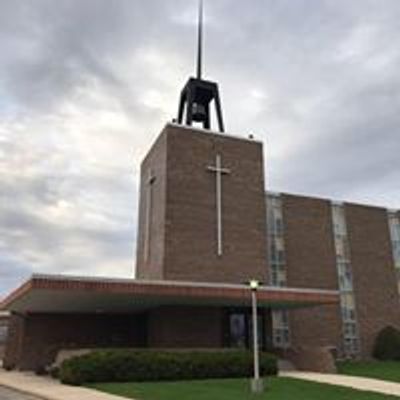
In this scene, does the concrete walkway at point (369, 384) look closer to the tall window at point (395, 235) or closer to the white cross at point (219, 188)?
the white cross at point (219, 188)

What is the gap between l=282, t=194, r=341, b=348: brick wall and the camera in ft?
126

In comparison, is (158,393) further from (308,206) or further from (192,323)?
(308,206)

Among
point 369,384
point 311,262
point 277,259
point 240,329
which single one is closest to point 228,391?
point 369,384

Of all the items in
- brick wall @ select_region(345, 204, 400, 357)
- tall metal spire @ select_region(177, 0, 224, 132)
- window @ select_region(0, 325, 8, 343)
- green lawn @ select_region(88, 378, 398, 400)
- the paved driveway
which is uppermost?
tall metal spire @ select_region(177, 0, 224, 132)

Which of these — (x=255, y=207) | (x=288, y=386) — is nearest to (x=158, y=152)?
(x=255, y=207)

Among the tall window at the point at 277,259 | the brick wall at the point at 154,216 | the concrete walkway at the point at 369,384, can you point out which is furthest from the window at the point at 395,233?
the concrete walkway at the point at 369,384

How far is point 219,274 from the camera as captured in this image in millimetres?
32812

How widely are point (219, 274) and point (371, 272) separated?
15.1 metres

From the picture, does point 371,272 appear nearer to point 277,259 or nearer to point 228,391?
point 277,259

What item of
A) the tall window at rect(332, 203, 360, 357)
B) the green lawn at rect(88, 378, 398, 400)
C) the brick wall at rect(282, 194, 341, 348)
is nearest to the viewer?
the green lawn at rect(88, 378, 398, 400)

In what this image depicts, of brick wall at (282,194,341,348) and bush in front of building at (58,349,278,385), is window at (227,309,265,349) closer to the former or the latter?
bush in front of building at (58,349,278,385)

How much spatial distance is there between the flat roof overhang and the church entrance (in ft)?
4.54

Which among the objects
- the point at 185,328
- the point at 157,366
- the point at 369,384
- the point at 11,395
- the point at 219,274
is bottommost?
the point at 11,395

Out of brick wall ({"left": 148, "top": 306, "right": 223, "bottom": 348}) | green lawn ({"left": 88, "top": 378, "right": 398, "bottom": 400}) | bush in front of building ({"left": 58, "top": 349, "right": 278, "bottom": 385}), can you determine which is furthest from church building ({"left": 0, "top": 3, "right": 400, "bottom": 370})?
green lawn ({"left": 88, "top": 378, "right": 398, "bottom": 400})
